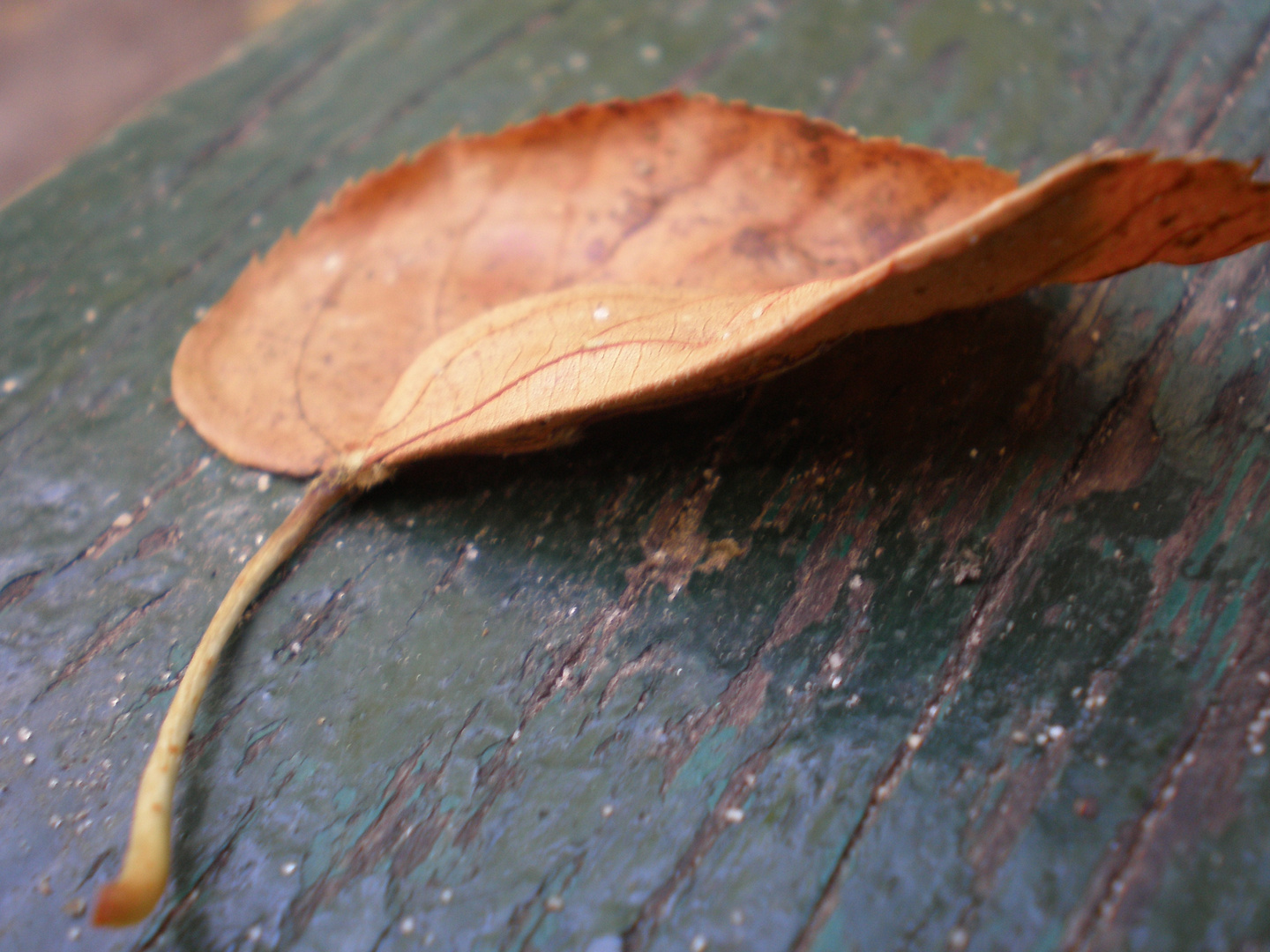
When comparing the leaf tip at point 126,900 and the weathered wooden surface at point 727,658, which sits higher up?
the leaf tip at point 126,900

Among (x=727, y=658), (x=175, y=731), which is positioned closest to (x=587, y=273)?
(x=727, y=658)

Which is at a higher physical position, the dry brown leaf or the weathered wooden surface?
the dry brown leaf

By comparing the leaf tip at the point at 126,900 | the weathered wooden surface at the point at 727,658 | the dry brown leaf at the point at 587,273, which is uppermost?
the dry brown leaf at the point at 587,273

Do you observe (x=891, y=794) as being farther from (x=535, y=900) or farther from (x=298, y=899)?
(x=298, y=899)

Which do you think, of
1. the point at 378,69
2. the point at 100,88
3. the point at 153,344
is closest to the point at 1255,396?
the point at 153,344

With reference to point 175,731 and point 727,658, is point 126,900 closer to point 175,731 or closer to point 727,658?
point 175,731
